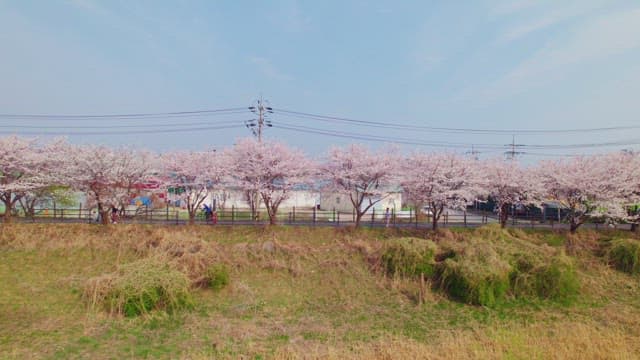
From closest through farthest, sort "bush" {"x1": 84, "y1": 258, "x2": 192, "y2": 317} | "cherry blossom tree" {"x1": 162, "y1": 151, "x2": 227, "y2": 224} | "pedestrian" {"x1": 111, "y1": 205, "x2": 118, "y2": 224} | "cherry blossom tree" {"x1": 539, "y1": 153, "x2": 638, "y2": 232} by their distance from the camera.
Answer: "bush" {"x1": 84, "y1": 258, "x2": 192, "y2": 317} → "pedestrian" {"x1": 111, "y1": 205, "x2": 118, "y2": 224} → "cherry blossom tree" {"x1": 539, "y1": 153, "x2": 638, "y2": 232} → "cherry blossom tree" {"x1": 162, "y1": 151, "x2": 227, "y2": 224}

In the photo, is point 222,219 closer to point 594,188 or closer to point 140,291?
point 140,291

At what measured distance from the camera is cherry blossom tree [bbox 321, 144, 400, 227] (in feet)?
60.8

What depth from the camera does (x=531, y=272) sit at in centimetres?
1184

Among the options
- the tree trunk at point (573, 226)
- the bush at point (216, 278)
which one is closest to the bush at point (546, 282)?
the tree trunk at point (573, 226)

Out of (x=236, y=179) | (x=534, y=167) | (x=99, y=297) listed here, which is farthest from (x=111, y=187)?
(x=534, y=167)

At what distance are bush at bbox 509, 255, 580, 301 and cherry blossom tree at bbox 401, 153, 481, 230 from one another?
265 inches

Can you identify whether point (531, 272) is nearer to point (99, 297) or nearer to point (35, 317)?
point (99, 297)

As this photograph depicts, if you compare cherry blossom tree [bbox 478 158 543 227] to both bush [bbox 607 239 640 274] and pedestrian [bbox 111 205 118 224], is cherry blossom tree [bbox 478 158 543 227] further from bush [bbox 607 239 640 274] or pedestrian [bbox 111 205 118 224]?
pedestrian [bbox 111 205 118 224]

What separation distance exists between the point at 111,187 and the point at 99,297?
922 cm

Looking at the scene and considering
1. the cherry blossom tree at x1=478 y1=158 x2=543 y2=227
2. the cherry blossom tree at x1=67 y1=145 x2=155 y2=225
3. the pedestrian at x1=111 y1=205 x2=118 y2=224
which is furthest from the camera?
the cherry blossom tree at x1=478 y1=158 x2=543 y2=227

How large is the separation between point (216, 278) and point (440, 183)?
1231 centimetres

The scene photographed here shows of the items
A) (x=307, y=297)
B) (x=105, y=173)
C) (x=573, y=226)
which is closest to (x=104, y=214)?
(x=105, y=173)

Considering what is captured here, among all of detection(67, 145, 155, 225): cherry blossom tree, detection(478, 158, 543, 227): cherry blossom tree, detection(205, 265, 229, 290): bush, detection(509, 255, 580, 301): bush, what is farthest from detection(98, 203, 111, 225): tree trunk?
detection(478, 158, 543, 227): cherry blossom tree

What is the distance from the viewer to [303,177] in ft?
63.2
